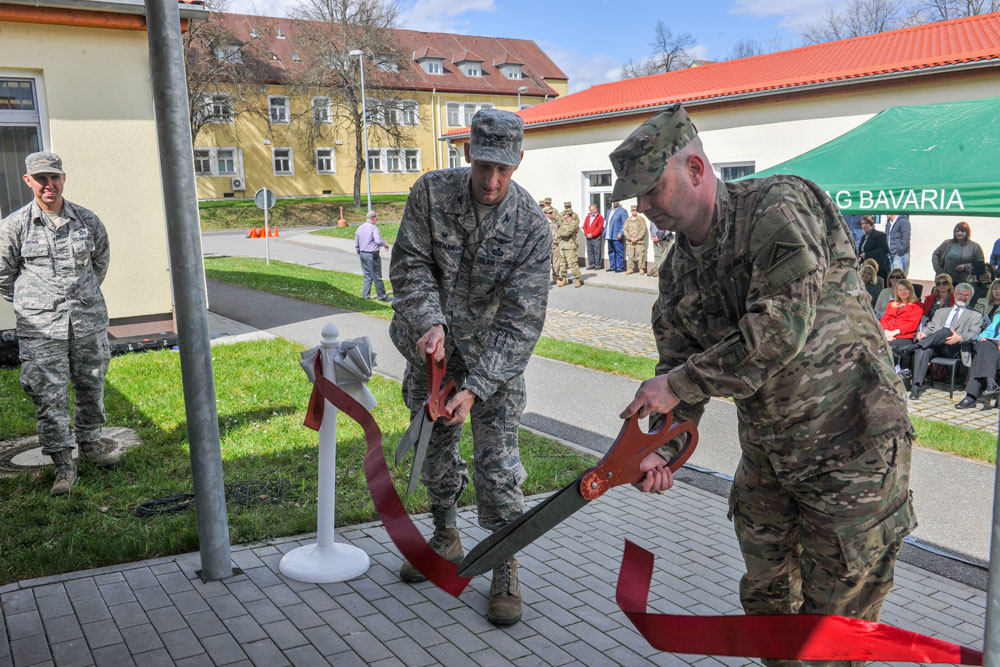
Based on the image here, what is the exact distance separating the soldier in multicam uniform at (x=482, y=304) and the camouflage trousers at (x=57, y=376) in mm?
3163

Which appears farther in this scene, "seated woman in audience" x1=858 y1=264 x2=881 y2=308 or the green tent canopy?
"seated woman in audience" x1=858 y1=264 x2=881 y2=308

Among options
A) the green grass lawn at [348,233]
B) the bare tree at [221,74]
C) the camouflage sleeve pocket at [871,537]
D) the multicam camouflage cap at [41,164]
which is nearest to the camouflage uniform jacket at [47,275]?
the multicam camouflage cap at [41,164]

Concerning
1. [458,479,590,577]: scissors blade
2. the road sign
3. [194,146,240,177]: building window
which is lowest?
[458,479,590,577]: scissors blade

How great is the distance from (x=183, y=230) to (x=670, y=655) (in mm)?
3111

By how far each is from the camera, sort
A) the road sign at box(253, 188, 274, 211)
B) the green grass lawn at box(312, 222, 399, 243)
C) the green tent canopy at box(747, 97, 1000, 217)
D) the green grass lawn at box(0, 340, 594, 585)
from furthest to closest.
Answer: the green grass lawn at box(312, 222, 399, 243)
the road sign at box(253, 188, 274, 211)
the green tent canopy at box(747, 97, 1000, 217)
the green grass lawn at box(0, 340, 594, 585)

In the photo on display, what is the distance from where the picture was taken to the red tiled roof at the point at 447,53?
5509cm

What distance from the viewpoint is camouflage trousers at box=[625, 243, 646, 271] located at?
2220 cm

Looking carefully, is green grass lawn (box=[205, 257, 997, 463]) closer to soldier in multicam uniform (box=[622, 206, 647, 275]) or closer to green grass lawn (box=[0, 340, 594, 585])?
green grass lawn (box=[0, 340, 594, 585])

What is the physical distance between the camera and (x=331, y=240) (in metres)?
34.8

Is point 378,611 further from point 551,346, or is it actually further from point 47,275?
point 551,346

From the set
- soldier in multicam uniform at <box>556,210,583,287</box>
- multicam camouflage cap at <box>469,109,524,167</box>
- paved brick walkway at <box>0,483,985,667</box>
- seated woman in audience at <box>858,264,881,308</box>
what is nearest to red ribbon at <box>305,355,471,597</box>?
paved brick walkway at <box>0,483,985,667</box>

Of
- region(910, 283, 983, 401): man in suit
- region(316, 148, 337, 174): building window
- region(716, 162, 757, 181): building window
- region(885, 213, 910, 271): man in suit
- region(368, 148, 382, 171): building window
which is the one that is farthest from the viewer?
region(368, 148, 382, 171): building window

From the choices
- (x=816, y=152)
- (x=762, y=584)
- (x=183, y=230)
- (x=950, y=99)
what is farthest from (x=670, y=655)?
(x=950, y=99)

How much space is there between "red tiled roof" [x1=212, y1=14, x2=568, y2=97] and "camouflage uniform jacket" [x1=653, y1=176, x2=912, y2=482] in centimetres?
5389
